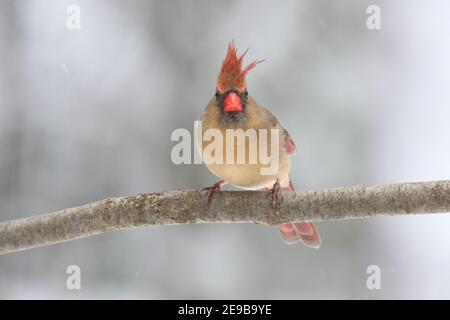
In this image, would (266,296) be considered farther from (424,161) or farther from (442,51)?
(442,51)

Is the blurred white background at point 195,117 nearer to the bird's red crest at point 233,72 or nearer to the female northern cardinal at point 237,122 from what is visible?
the female northern cardinal at point 237,122

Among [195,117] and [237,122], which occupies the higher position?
[195,117]

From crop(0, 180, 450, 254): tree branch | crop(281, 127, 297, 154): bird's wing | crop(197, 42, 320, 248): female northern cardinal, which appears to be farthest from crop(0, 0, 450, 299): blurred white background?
crop(0, 180, 450, 254): tree branch

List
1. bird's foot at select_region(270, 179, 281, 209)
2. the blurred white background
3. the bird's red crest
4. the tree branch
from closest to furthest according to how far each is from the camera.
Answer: the tree branch, bird's foot at select_region(270, 179, 281, 209), the bird's red crest, the blurred white background

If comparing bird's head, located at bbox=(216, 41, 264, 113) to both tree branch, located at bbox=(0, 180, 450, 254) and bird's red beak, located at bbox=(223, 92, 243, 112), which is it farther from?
tree branch, located at bbox=(0, 180, 450, 254)

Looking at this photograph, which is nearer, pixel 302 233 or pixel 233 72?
pixel 233 72

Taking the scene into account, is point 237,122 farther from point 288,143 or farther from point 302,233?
point 302,233

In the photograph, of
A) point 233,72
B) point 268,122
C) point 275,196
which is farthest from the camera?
point 268,122

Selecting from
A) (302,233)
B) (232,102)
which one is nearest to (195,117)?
(302,233)
